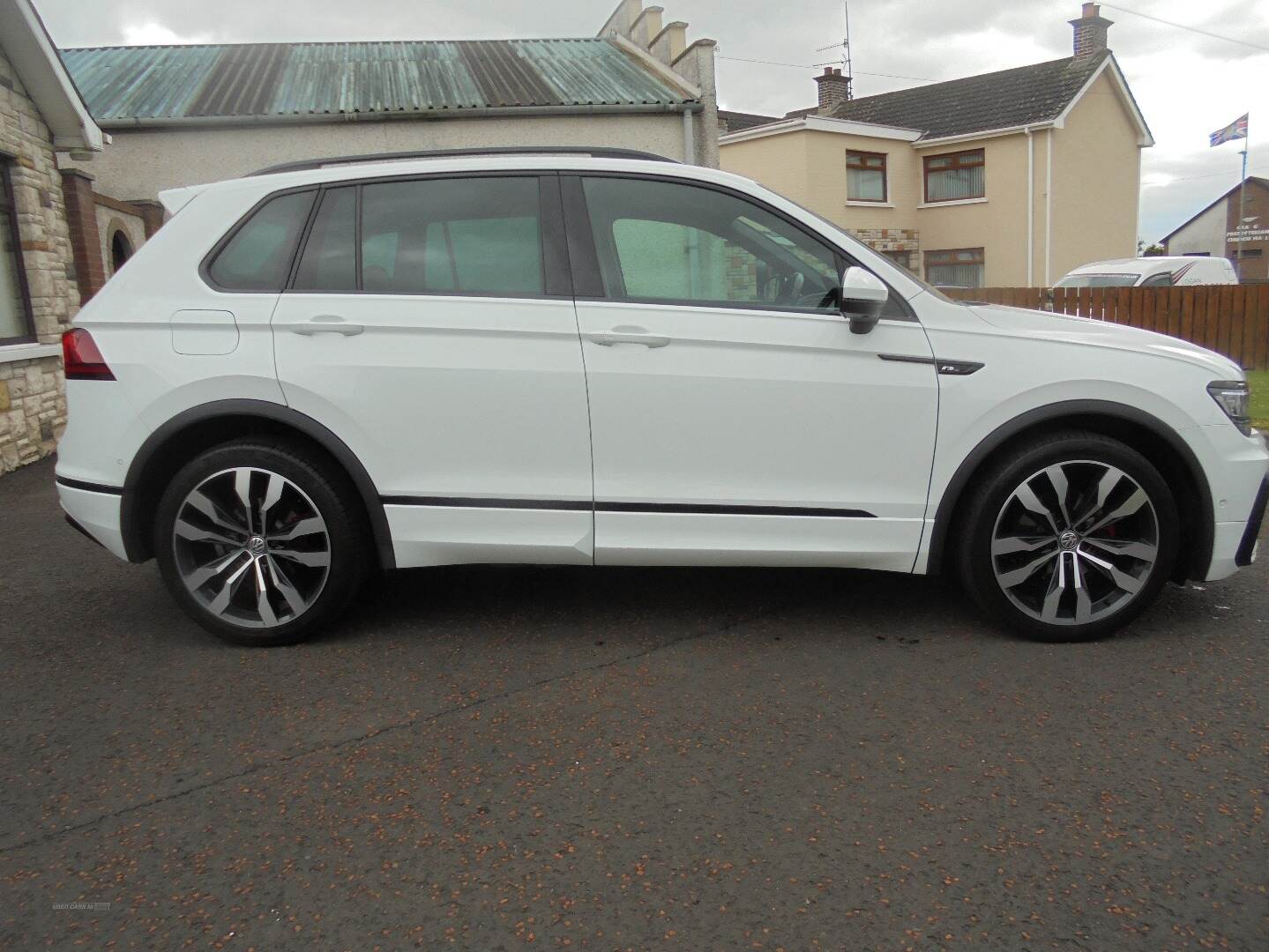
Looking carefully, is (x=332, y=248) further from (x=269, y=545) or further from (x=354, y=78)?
(x=354, y=78)

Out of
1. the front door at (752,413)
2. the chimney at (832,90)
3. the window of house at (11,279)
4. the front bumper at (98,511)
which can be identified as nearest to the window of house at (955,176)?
the chimney at (832,90)

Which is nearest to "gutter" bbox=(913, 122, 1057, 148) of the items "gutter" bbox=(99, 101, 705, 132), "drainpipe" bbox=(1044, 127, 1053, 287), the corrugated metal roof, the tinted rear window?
Result: "drainpipe" bbox=(1044, 127, 1053, 287)

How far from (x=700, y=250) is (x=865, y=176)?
92.6 feet

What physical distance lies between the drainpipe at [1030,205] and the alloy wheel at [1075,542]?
2827cm

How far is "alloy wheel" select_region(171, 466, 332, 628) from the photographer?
3887 mm

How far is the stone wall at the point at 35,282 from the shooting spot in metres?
8.95

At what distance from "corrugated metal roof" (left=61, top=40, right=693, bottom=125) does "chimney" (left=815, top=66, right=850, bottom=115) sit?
1868cm

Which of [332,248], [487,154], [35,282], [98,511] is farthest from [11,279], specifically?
[487,154]

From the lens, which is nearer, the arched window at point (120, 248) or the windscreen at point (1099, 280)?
the arched window at point (120, 248)

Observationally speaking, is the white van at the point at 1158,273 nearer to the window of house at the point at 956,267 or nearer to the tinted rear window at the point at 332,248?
the window of house at the point at 956,267

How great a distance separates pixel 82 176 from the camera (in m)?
10.9

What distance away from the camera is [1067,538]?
12.5 ft

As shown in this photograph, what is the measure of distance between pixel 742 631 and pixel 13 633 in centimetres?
311

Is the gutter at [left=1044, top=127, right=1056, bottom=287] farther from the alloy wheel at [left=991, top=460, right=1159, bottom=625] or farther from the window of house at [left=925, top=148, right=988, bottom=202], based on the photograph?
the alloy wheel at [left=991, top=460, right=1159, bottom=625]
